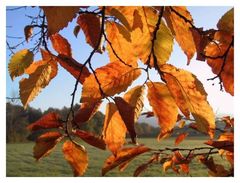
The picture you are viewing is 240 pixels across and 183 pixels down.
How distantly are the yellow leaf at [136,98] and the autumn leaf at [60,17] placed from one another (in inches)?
4.9

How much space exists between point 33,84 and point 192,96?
20 centimetres

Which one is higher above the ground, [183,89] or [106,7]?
[106,7]

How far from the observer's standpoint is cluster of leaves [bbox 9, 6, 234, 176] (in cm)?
39

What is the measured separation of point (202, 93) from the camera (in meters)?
0.39

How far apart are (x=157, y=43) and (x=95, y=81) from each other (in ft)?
0.32

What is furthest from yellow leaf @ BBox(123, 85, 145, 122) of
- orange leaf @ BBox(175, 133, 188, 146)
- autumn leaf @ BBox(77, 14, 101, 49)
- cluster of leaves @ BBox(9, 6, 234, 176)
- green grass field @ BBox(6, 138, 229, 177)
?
green grass field @ BBox(6, 138, 229, 177)

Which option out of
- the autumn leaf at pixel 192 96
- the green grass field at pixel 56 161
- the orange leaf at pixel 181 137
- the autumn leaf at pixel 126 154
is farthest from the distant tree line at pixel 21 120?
the autumn leaf at pixel 192 96

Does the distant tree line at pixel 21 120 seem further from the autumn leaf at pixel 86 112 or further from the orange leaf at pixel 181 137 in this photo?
the autumn leaf at pixel 86 112

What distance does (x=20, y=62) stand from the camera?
468 millimetres

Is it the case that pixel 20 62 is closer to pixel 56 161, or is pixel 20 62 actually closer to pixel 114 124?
pixel 114 124
